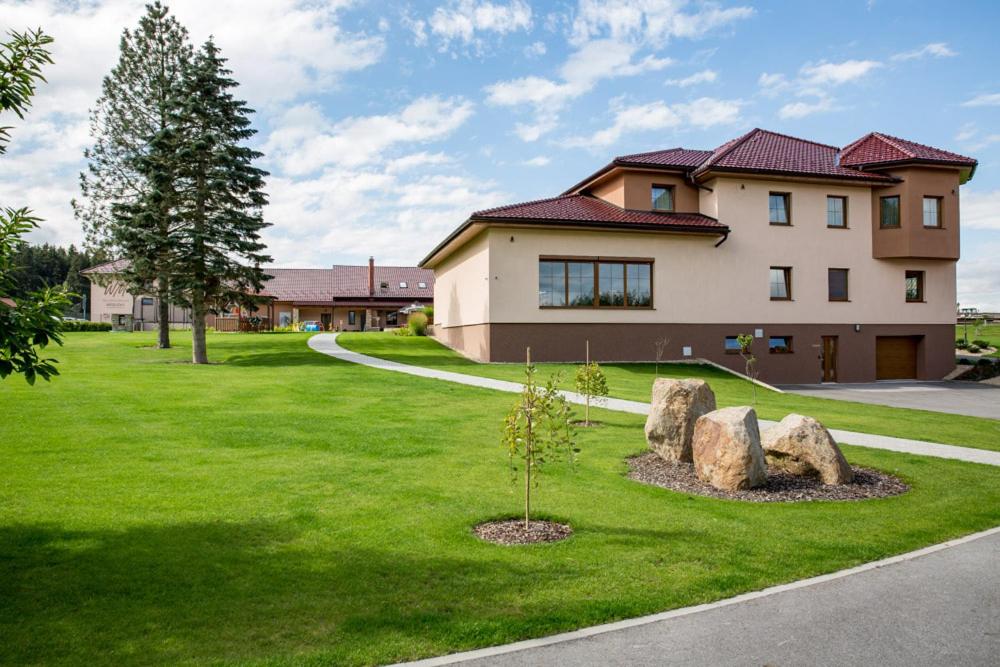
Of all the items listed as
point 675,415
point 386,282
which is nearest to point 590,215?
point 675,415

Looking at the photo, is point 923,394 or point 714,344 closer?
point 923,394

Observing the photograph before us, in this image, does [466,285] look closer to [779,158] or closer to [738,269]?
[738,269]

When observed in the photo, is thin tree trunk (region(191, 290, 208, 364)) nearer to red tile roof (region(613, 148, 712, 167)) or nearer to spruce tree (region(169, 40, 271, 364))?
spruce tree (region(169, 40, 271, 364))

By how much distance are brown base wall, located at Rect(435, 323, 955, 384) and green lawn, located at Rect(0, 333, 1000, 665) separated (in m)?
12.9

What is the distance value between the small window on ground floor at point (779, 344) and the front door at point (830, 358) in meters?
1.86

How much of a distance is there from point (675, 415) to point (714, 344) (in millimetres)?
18031

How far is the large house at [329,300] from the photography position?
182 ft

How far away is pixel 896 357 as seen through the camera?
29734mm

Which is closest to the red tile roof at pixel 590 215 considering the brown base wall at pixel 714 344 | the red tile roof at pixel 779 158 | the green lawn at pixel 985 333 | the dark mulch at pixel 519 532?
the red tile roof at pixel 779 158

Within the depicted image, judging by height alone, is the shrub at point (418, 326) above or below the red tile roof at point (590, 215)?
below

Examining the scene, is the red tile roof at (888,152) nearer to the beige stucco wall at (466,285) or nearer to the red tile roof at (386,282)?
the beige stucco wall at (466,285)

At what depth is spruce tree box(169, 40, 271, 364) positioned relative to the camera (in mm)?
22562

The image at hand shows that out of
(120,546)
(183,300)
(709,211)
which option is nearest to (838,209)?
(709,211)

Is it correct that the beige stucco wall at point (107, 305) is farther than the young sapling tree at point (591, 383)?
Yes
